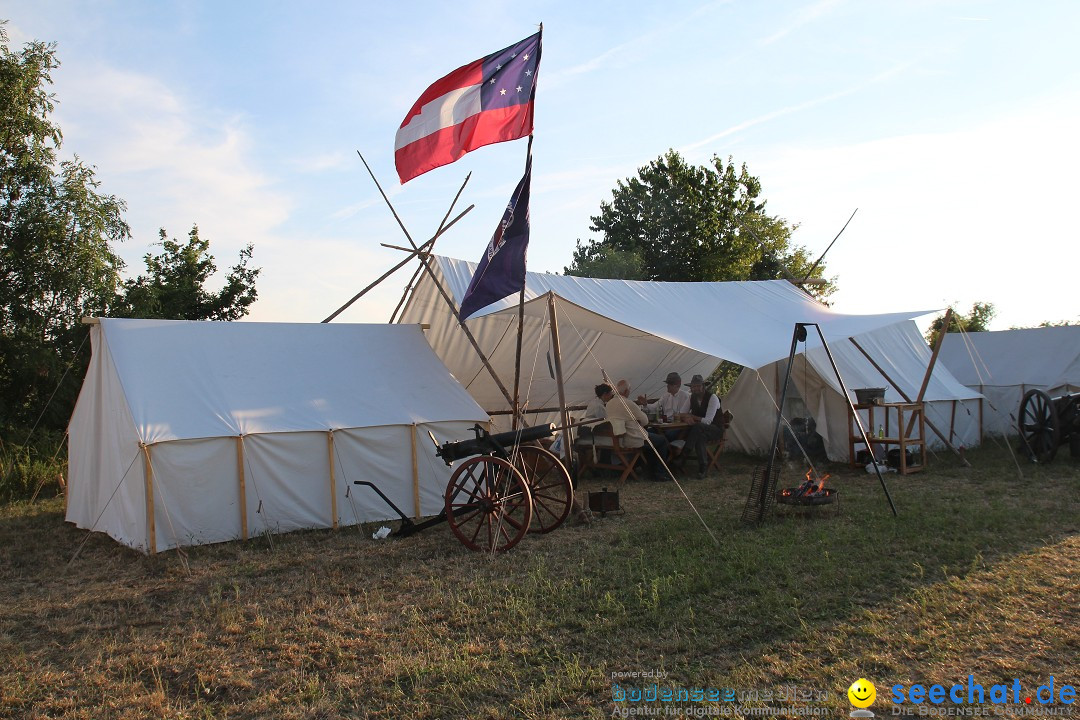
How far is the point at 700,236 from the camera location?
912 inches

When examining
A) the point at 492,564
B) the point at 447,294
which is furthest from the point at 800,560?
the point at 447,294

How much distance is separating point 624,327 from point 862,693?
4703 millimetres

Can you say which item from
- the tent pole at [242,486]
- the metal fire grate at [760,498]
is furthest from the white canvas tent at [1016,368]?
the tent pole at [242,486]

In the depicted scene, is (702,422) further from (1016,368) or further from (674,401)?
(1016,368)

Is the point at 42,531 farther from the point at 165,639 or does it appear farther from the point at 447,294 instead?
the point at 447,294

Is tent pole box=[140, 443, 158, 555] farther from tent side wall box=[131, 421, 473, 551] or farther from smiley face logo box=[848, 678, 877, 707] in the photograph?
smiley face logo box=[848, 678, 877, 707]

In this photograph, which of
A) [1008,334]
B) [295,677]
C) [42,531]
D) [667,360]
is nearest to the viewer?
[295,677]

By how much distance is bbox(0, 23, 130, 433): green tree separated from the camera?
379 inches

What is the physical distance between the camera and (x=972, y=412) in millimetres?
10016

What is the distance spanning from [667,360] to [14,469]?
8077 millimetres

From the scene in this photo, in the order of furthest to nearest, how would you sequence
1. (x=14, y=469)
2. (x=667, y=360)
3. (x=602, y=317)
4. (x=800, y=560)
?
(x=667, y=360) → (x=14, y=469) → (x=602, y=317) → (x=800, y=560)

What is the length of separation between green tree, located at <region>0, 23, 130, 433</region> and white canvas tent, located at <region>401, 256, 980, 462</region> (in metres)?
4.29

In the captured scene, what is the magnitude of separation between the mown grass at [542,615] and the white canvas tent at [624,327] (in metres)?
2.05

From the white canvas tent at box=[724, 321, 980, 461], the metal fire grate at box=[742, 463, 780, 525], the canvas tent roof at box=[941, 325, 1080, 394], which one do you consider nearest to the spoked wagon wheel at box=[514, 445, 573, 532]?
the metal fire grate at box=[742, 463, 780, 525]
